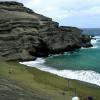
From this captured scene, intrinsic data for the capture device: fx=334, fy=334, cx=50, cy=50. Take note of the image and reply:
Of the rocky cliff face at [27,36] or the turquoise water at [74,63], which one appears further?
the rocky cliff face at [27,36]

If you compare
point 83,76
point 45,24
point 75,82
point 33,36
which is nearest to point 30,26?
point 33,36

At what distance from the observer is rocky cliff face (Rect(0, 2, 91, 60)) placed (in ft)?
263

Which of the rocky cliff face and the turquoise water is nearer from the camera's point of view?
the turquoise water

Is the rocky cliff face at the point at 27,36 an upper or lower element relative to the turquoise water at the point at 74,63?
upper

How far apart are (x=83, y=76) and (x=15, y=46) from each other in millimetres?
28022

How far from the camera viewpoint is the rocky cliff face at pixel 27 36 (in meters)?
80.3

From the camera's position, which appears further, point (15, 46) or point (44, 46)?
point (44, 46)

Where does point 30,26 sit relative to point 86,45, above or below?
above

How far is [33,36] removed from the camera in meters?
88.7

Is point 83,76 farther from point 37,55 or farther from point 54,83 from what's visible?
point 37,55

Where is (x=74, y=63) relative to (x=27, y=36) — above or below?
below

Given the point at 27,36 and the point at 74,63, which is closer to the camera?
the point at 74,63

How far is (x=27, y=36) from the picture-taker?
86.1 meters

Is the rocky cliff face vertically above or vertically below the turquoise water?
above
